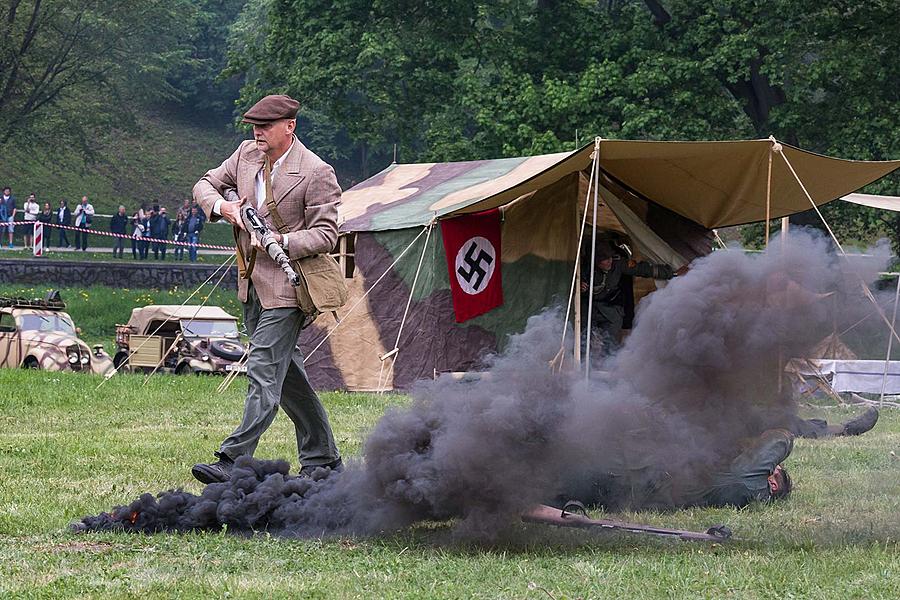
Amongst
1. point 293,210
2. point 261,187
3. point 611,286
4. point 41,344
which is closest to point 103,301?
point 41,344

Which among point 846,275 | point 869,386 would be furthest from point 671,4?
point 846,275

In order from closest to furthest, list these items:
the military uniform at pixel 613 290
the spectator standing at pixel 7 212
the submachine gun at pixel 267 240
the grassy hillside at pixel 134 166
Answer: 1. the submachine gun at pixel 267 240
2. the military uniform at pixel 613 290
3. the spectator standing at pixel 7 212
4. the grassy hillside at pixel 134 166

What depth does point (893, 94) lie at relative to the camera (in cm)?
2225

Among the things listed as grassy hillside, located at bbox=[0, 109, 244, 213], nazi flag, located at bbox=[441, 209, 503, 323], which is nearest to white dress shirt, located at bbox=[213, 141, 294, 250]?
nazi flag, located at bbox=[441, 209, 503, 323]

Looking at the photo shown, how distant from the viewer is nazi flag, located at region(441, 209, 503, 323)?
40.9 feet

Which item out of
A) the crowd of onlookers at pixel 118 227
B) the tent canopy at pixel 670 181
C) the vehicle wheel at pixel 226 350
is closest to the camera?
the tent canopy at pixel 670 181

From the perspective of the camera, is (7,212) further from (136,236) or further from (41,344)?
(41,344)

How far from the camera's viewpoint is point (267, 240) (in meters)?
6.07

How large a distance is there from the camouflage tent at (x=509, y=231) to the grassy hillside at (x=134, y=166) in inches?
916

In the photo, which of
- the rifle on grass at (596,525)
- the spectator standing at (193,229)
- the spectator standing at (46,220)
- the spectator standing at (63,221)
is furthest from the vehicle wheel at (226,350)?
the spectator standing at (63,221)

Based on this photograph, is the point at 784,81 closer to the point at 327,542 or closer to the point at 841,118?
the point at 841,118

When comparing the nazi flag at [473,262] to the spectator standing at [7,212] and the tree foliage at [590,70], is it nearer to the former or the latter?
the tree foliage at [590,70]

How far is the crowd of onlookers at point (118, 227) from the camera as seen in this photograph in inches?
1336

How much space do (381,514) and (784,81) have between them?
1916 cm
